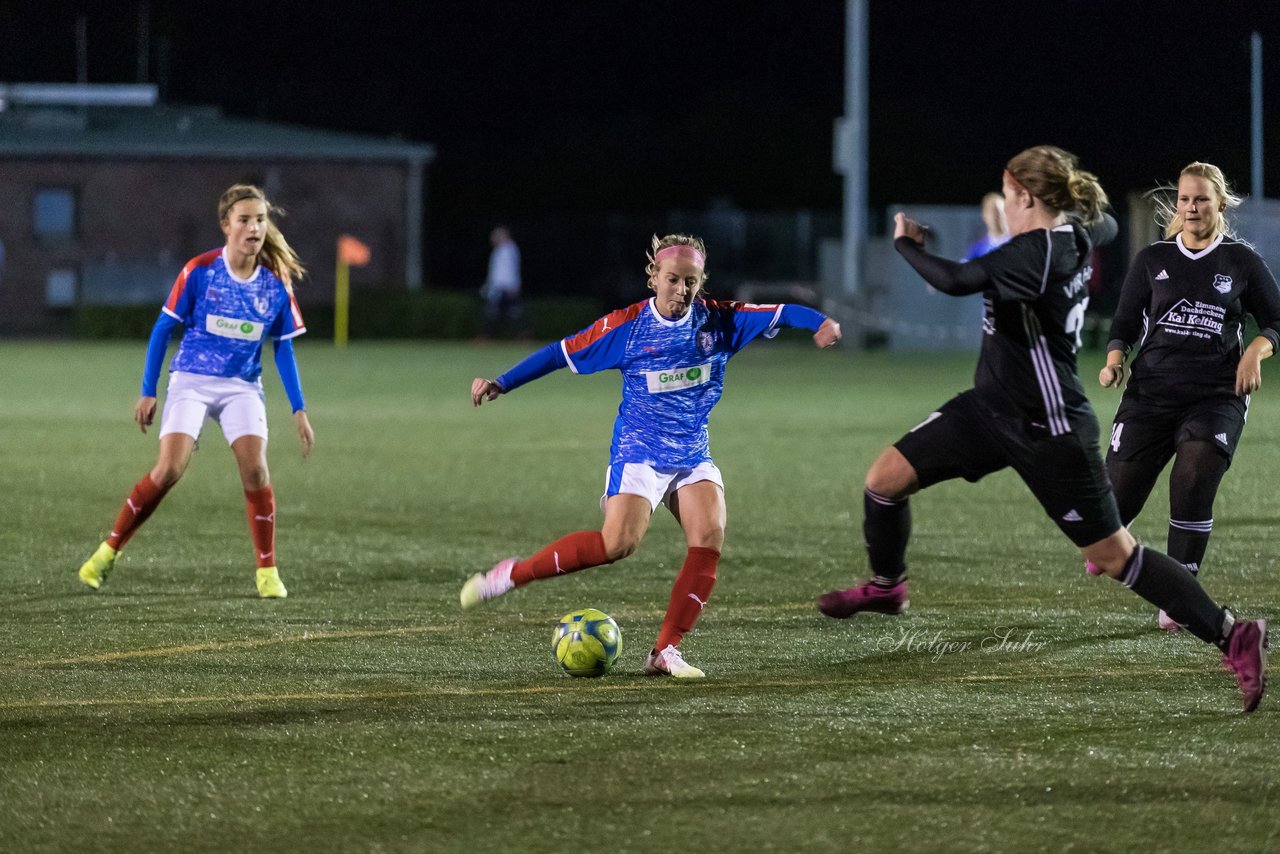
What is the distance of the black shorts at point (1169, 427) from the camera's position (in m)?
7.63

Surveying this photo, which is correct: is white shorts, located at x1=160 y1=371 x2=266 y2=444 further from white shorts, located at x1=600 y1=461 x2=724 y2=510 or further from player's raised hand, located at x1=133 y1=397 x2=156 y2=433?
white shorts, located at x1=600 y1=461 x2=724 y2=510

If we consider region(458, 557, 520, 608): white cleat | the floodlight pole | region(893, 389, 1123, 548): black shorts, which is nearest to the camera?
region(893, 389, 1123, 548): black shorts

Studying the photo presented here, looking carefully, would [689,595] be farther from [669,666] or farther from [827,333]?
[827,333]

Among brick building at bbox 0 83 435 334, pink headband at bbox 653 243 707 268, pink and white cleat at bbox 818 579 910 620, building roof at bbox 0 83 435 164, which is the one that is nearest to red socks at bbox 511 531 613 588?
pink headband at bbox 653 243 707 268

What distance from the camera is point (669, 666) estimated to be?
6703 millimetres

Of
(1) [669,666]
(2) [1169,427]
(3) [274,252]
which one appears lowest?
(1) [669,666]

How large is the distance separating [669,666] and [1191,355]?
257 cm

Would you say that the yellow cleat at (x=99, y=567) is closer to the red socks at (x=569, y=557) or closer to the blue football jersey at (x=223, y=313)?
the blue football jersey at (x=223, y=313)

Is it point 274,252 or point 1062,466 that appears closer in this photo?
point 1062,466

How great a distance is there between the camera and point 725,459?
49.2 ft

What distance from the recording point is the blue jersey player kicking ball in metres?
6.90

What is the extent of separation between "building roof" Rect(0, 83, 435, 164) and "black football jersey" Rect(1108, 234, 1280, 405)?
3943 centimetres

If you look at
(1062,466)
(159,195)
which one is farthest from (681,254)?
(159,195)

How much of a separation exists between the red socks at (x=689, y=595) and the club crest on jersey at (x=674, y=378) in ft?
1.96
